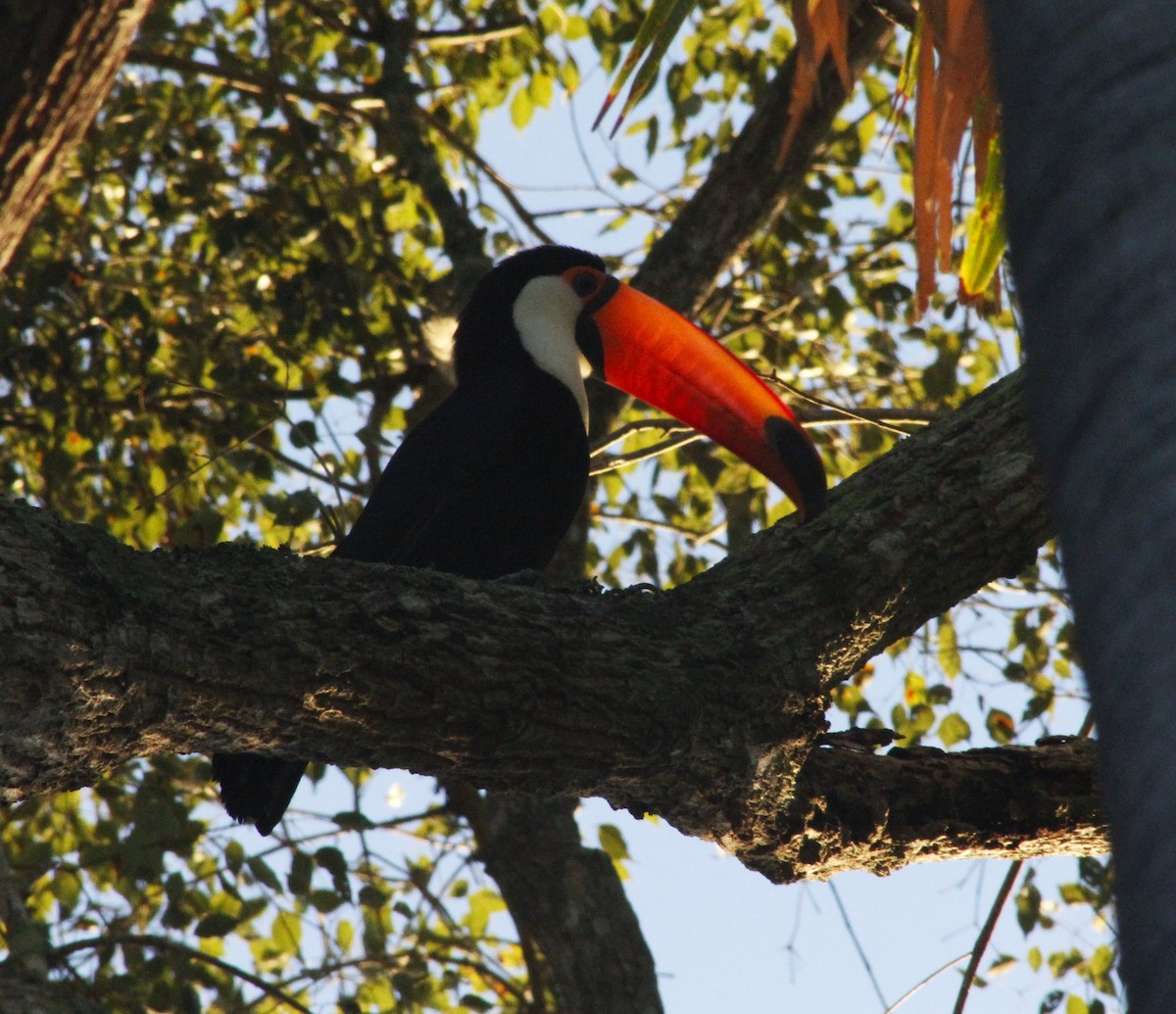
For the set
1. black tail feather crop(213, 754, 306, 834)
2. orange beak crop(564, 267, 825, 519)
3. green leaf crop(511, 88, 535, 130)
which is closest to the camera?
black tail feather crop(213, 754, 306, 834)

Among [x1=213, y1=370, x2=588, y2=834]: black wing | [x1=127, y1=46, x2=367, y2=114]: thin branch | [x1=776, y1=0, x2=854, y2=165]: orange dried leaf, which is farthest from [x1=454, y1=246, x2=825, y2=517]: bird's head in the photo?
[x1=127, y1=46, x2=367, y2=114]: thin branch

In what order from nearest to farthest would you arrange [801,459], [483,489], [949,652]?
[801,459] < [483,489] < [949,652]

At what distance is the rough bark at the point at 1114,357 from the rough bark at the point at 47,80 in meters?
3.69

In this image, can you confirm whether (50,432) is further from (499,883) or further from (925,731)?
(925,731)

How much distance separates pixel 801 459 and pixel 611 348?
161 centimetres

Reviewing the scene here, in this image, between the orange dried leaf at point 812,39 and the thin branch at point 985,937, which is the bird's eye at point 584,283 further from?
the thin branch at point 985,937

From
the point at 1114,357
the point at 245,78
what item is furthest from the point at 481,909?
the point at 1114,357

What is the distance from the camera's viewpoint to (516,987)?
17.6ft

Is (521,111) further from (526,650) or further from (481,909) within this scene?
(526,650)

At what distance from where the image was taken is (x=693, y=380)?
4.45 m

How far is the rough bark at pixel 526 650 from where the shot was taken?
225 centimetres

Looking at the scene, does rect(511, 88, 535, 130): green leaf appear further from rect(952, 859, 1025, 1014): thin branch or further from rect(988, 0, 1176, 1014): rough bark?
rect(988, 0, 1176, 1014): rough bark

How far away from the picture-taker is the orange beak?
369 centimetres

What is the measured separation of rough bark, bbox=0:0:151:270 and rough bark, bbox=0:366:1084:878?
2.10 m
